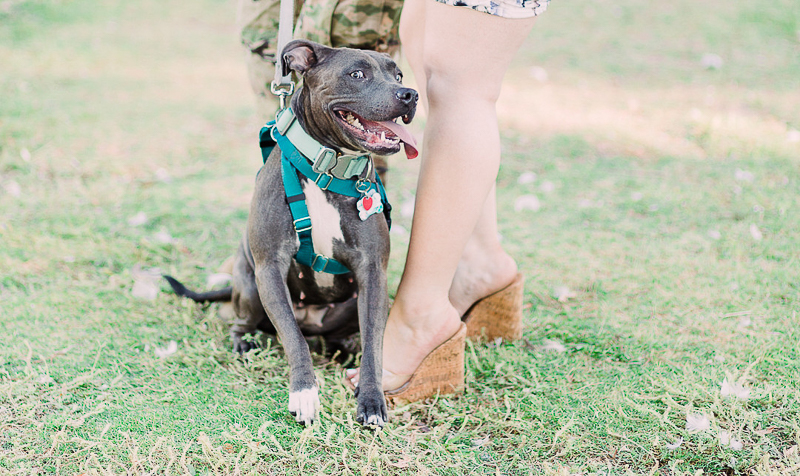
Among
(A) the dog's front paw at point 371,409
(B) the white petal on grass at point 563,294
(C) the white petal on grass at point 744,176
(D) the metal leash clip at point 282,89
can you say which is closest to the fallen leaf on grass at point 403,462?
(A) the dog's front paw at point 371,409

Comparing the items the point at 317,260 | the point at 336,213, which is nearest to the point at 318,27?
the point at 336,213

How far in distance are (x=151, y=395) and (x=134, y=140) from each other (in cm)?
330

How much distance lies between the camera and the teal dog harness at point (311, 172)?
2238 millimetres

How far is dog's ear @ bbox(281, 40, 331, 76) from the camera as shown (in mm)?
2254

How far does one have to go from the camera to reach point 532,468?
2.04m

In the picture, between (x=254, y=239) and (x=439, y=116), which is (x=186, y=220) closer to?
(x=254, y=239)

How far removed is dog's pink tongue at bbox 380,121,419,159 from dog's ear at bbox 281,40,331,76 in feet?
1.16

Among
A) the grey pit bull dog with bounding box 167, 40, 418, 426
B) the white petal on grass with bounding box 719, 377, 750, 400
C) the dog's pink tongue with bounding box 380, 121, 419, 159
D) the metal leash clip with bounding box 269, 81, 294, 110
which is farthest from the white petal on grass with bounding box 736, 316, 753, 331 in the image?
the metal leash clip with bounding box 269, 81, 294, 110

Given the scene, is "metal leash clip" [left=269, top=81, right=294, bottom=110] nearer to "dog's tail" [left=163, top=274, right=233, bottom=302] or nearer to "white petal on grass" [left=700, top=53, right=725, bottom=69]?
"dog's tail" [left=163, top=274, right=233, bottom=302]

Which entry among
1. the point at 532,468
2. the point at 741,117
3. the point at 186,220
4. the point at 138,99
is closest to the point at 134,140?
the point at 138,99

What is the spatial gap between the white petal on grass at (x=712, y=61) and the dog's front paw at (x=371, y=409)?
609 cm

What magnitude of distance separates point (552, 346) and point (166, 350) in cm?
152

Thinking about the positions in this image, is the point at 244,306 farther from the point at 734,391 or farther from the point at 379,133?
the point at 734,391

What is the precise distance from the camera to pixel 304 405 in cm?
213
